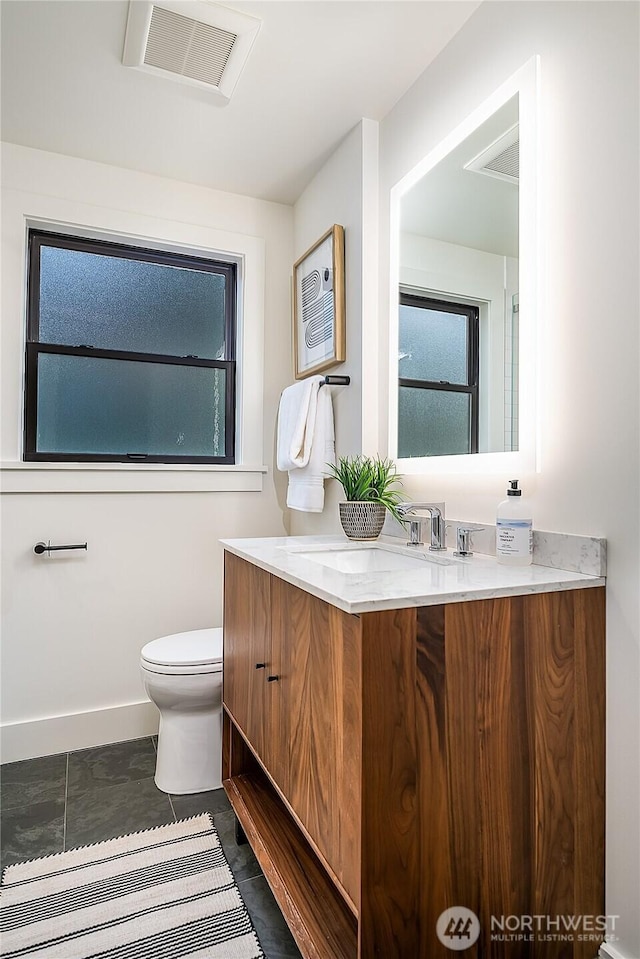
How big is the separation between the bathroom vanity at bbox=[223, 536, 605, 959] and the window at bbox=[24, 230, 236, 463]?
1.41 metres

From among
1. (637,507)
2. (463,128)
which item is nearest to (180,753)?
(637,507)

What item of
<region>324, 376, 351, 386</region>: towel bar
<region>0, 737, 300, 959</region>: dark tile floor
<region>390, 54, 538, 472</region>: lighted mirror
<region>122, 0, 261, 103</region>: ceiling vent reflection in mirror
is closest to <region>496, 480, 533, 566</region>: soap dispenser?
<region>390, 54, 538, 472</region>: lighted mirror

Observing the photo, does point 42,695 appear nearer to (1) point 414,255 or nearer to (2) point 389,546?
(2) point 389,546

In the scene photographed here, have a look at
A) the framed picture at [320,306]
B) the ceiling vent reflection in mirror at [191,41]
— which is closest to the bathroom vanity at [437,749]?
the framed picture at [320,306]

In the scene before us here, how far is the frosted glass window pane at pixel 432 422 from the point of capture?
1.63 meters

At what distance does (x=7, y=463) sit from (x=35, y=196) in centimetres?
105

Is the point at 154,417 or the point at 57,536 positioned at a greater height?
the point at 154,417

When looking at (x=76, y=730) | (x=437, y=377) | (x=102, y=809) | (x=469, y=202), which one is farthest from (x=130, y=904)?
(x=469, y=202)

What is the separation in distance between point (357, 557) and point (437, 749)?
0.77 meters

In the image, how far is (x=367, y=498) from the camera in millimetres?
1801

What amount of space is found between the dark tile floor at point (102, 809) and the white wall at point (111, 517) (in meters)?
0.15

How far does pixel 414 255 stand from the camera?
1817 mm

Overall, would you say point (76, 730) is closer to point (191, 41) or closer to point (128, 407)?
point (128, 407)

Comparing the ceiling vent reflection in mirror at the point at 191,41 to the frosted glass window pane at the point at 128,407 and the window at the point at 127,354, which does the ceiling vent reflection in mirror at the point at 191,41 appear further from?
the frosted glass window pane at the point at 128,407
